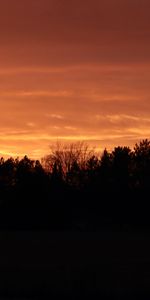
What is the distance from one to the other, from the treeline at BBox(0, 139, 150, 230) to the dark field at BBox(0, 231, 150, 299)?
874 inches

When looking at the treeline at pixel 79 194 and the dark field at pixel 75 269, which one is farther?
the treeline at pixel 79 194

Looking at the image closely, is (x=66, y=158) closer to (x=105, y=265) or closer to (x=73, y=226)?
(x=73, y=226)

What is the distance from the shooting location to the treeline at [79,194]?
78312 millimetres

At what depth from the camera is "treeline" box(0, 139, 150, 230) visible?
78312 millimetres

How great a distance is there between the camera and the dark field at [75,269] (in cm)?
2294

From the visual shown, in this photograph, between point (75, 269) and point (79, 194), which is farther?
point (79, 194)

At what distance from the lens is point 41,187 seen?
8219 cm

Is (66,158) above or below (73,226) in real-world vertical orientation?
above

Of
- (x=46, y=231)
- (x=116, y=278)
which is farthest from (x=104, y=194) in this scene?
(x=116, y=278)

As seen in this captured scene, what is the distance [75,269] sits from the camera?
30562 mm

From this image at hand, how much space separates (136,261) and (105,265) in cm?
308

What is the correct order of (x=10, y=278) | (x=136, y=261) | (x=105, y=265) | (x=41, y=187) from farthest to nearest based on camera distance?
(x=41, y=187), (x=136, y=261), (x=105, y=265), (x=10, y=278)

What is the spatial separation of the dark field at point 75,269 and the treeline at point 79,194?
22.2 metres

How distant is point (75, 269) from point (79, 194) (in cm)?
5557
